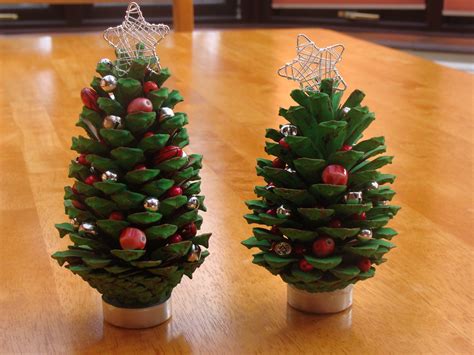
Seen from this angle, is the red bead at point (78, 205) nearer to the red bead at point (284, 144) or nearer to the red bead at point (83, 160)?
the red bead at point (83, 160)

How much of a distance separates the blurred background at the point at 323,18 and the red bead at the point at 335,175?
2.69 m

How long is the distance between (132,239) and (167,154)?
0.06 metres

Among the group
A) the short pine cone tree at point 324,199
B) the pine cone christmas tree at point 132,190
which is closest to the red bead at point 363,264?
the short pine cone tree at point 324,199

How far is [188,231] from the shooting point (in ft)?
1.83

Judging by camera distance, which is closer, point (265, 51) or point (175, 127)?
point (175, 127)

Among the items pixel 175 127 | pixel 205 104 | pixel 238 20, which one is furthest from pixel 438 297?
pixel 238 20

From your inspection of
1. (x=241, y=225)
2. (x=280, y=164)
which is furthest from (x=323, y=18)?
(x=280, y=164)

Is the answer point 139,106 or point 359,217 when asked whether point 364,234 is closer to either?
point 359,217

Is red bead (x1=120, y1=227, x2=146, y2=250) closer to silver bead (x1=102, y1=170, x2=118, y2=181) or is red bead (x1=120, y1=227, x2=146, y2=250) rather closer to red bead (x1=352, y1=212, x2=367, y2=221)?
silver bead (x1=102, y1=170, x2=118, y2=181)

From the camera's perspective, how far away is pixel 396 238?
0.74 metres

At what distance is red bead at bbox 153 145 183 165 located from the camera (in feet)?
1.78

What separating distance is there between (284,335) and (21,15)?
10.7 feet

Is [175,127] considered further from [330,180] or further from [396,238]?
[396,238]

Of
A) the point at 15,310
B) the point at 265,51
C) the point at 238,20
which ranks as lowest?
the point at 238,20
